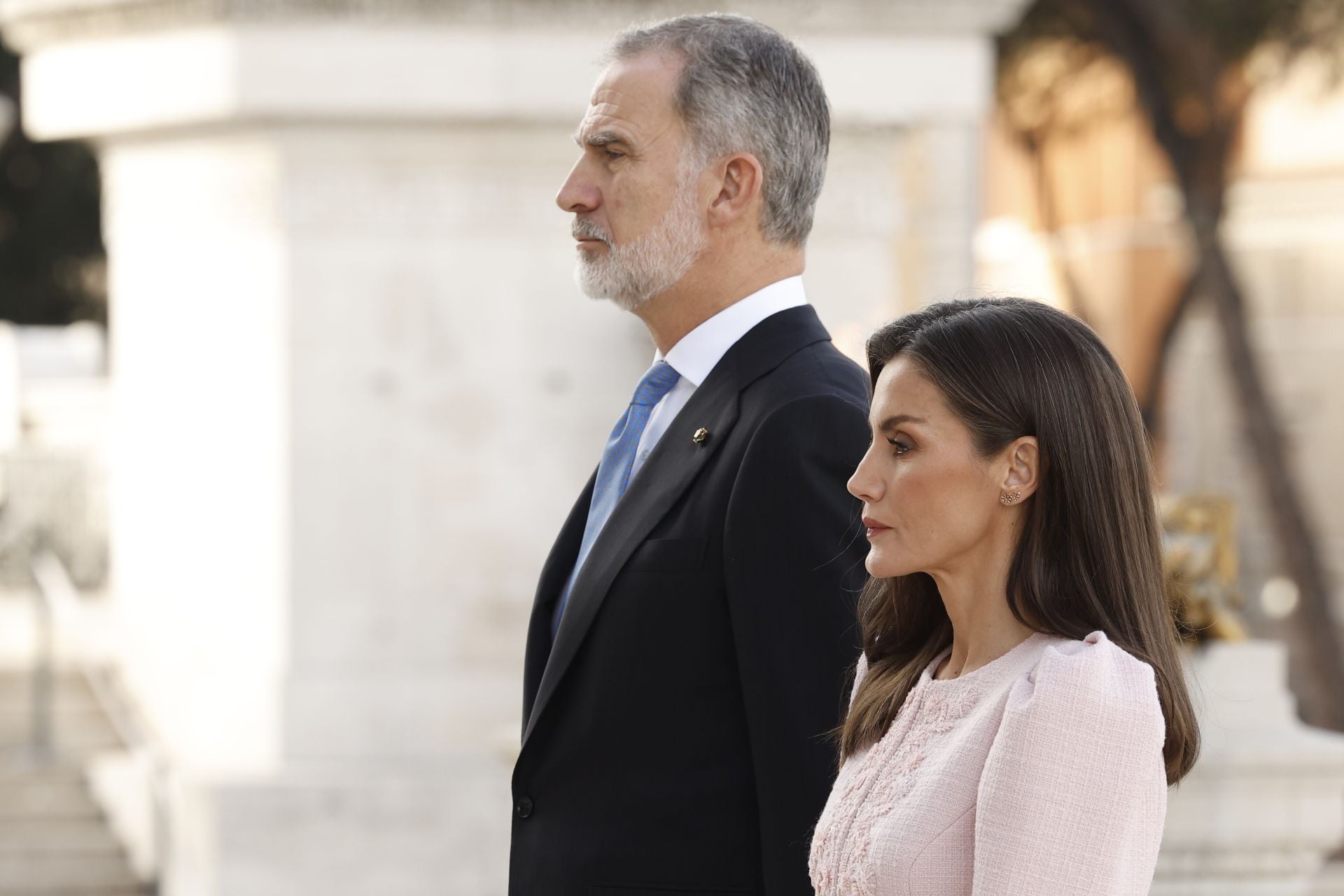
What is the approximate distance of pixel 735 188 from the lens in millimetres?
2600

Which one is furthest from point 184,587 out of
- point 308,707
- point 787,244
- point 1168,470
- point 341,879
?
point 1168,470

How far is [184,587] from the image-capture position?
710 cm

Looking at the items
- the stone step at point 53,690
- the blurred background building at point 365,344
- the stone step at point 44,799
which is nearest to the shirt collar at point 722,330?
the blurred background building at point 365,344

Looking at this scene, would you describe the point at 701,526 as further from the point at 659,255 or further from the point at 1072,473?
the point at 1072,473

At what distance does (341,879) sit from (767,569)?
4.75 metres

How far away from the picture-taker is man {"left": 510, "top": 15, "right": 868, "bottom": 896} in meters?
2.33

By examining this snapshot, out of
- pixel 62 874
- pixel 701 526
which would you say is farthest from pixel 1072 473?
pixel 62 874

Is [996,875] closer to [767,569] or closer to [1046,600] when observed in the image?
[1046,600]

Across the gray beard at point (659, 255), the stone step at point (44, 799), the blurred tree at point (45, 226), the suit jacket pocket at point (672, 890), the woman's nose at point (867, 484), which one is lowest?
the stone step at point (44, 799)

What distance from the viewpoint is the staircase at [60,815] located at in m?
7.86

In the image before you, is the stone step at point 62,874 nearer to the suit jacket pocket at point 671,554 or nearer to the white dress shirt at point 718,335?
the white dress shirt at point 718,335

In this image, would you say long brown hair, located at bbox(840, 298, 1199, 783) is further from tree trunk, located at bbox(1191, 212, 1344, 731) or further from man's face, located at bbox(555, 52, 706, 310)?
tree trunk, located at bbox(1191, 212, 1344, 731)

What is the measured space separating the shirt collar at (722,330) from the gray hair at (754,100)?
0.08 metres

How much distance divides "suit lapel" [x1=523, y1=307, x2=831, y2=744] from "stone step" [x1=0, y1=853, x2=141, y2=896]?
229 inches
